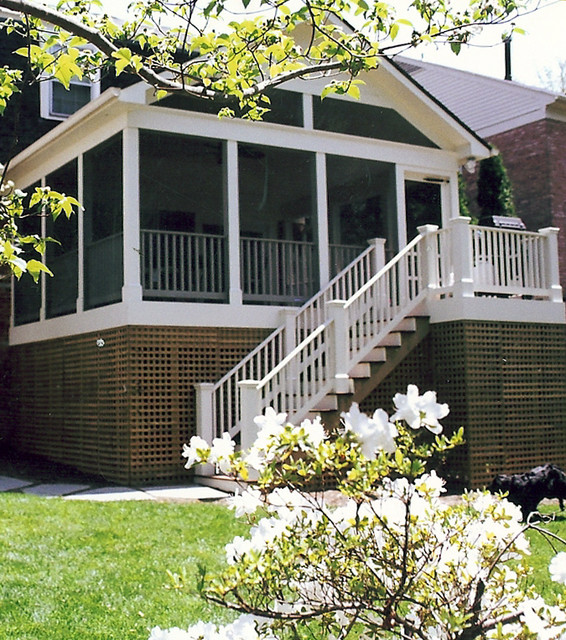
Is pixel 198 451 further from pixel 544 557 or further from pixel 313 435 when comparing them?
pixel 544 557

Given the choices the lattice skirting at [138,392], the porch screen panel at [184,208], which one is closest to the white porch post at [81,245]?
the lattice skirting at [138,392]

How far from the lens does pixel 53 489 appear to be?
32.8ft

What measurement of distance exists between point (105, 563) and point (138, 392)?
485 centimetres

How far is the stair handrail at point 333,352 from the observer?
398 inches

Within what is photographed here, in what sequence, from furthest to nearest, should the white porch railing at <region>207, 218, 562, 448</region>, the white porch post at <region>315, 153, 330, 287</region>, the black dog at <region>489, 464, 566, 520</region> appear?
the white porch post at <region>315, 153, 330, 287</region> < the white porch railing at <region>207, 218, 562, 448</region> < the black dog at <region>489, 464, 566, 520</region>

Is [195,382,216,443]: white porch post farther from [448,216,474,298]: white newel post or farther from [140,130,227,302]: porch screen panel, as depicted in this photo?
[448,216,474,298]: white newel post

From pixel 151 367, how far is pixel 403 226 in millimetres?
4876

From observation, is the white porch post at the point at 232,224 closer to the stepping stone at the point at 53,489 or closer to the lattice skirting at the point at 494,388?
the lattice skirting at the point at 494,388

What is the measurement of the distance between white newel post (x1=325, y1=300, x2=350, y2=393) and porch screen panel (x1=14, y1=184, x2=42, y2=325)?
5.59 metres

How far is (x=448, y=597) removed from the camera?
→ 2.64m

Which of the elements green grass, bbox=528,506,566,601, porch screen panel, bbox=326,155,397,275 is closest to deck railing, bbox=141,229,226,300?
porch screen panel, bbox=326,155,397,275

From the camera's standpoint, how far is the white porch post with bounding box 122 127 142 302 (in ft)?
35.8

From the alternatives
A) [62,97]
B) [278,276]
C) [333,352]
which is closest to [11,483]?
[333,352]

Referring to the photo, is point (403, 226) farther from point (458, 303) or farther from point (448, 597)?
point (448, 597)
